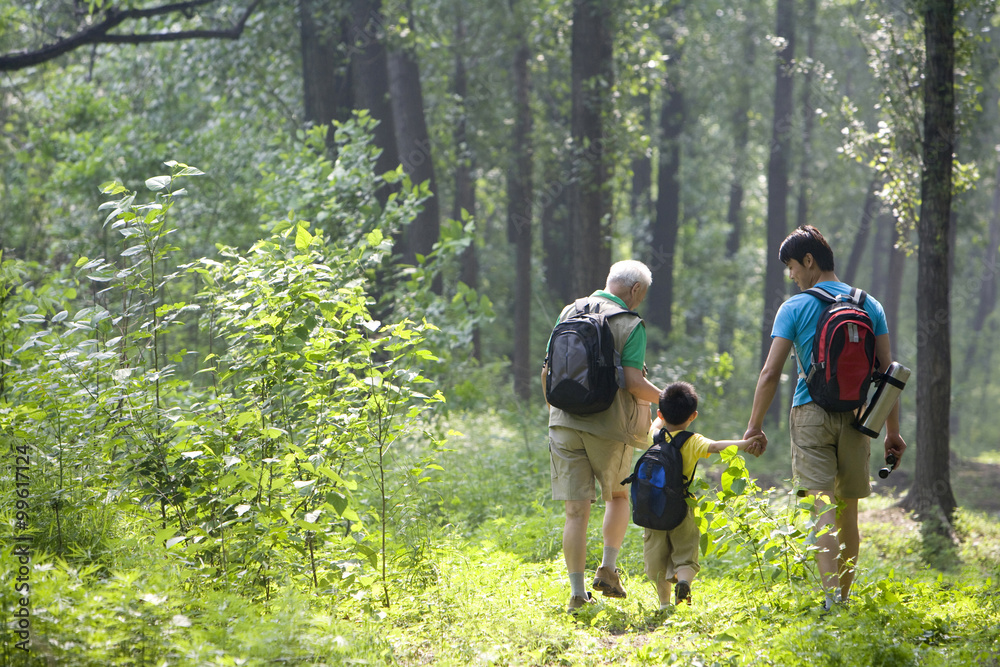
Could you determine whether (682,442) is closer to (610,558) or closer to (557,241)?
(610,558)

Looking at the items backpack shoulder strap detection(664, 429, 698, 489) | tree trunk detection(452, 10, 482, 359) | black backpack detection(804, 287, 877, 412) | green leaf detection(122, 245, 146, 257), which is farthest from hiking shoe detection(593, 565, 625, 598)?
tree trunk detection(452, 10, 482, 359)

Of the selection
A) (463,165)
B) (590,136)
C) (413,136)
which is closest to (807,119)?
(463,165)

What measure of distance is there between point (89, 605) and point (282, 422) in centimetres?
155

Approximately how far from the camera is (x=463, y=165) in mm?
18531

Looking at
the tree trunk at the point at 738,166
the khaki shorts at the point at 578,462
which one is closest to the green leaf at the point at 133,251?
the khaki shorts at the point at 578,462

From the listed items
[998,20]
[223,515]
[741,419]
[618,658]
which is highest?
[998,20]

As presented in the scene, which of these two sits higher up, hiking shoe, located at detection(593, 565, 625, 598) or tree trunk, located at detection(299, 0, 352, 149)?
tree trunk, located at detection(299, 0, 352, 149)

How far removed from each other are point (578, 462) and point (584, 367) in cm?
60

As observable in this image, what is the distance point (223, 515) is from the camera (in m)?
4.30

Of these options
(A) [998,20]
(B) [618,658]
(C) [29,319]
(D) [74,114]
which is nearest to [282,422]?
(C) [29,319]

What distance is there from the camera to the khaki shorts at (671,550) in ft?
15.4

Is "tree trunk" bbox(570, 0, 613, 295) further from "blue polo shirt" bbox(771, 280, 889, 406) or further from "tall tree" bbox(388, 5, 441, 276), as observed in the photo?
"blue polo shirt" bbox(771, 280, 889, 406)

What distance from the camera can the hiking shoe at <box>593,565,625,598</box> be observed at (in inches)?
195

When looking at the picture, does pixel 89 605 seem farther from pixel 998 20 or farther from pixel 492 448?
pixel 998 20
